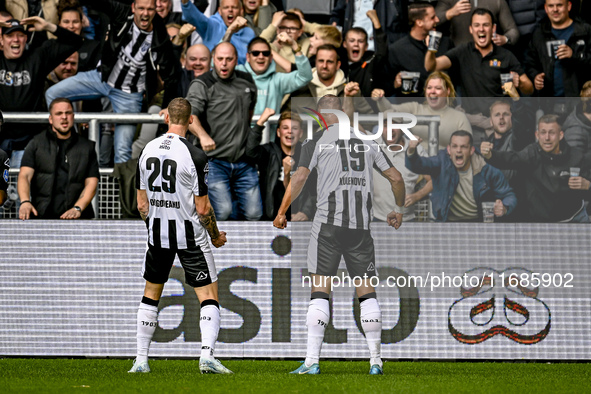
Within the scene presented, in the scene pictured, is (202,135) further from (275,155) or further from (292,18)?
(292,18)

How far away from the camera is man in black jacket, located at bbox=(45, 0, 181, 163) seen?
10500 millimetres

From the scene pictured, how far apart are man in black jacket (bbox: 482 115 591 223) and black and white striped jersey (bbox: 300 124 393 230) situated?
211 cm

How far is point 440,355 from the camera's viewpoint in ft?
29.1

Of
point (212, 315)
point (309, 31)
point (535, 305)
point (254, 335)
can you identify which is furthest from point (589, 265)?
point (309, 31)

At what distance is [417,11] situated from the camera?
1136 centimetres

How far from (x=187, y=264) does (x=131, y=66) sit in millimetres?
3934

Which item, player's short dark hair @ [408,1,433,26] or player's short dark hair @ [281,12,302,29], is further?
player's short dark hair @ [408,1,433,26]

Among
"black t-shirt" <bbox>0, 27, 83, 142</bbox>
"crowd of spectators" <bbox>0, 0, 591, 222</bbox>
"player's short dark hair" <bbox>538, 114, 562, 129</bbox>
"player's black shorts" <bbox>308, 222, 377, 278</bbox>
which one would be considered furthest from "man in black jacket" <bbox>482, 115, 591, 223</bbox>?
"black t-shirt" <bbox>0, 27, 83, 142</bbox>

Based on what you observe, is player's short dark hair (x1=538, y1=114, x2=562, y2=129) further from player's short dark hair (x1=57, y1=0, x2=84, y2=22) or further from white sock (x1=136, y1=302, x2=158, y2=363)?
player's short dark hair (x1=57, y1=0, x2=84, y2=22)

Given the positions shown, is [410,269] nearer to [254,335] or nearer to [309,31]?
[254,335]

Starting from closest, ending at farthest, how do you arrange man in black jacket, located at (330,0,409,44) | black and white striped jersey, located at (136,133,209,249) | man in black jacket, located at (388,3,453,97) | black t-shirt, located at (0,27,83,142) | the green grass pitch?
the green grass pitch
black and white striped jersey, located at (136,133,209,249)
black t-shirt, located at (0,27,83,142)
man in black jacket, located at (388,3,453,97)
man in black jacket, located at (330,0,409,44)

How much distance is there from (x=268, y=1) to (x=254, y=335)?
511cm

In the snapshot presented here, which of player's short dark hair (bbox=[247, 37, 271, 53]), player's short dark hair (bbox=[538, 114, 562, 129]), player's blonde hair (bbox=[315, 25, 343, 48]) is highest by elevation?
player's blonde hair (bbox=[315, 25, 343, 48])

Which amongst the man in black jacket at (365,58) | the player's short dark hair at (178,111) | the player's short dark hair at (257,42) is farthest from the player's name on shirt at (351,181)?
the player's short dark hair at (257,42)
